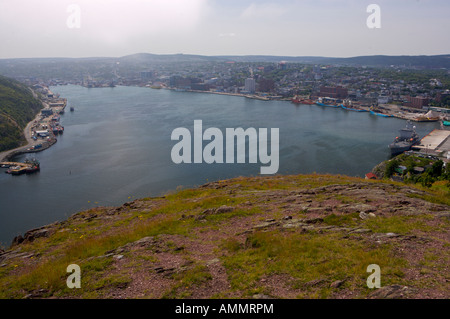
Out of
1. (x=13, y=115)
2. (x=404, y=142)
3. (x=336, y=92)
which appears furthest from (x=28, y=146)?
(x=336, y=92)

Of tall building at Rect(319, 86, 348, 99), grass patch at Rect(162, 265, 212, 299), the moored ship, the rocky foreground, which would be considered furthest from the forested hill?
tall building at Rect(319, 86, 348, 99)

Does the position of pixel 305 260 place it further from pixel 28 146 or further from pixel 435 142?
pixel 28 146

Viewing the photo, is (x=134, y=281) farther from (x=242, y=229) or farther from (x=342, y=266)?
(x=342, y=266)

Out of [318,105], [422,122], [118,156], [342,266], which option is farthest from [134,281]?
[318,105]

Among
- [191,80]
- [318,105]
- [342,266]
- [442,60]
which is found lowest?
[342,266]

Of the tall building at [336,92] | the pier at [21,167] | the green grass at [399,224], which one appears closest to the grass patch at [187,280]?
the green grass at [399,224]

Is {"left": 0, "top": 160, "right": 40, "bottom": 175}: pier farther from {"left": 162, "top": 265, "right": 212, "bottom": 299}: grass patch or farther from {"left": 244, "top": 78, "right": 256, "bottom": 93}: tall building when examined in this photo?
{"left": 244, "top": 78, "right": 256, "bottom": 93}: tall building

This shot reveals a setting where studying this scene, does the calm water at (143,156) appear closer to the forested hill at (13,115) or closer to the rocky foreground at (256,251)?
the forested hill at (13,115)
